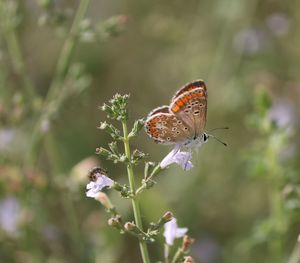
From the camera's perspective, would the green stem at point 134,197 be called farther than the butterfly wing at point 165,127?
No

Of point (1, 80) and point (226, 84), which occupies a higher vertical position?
point (226, 84)

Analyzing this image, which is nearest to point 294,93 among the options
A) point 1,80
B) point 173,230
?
point 1,80

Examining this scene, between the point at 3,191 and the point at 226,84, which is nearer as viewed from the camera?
the point at 3,191

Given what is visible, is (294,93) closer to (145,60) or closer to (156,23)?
(156,23)

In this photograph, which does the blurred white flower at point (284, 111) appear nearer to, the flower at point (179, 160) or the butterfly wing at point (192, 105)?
the butterfly wing at point (192, 105)

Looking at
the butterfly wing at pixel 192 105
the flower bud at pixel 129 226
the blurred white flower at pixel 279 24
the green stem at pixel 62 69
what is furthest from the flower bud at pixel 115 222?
the blurred white flower at pixel 279 24

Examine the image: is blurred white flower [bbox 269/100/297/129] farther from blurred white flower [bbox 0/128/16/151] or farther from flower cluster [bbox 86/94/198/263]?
flower cluster [bbox 86/94/198/263]

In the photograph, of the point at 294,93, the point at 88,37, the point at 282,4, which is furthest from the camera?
the point at 282,4

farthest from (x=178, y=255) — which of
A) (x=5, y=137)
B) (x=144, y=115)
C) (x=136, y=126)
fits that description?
(x=144, y=115)
